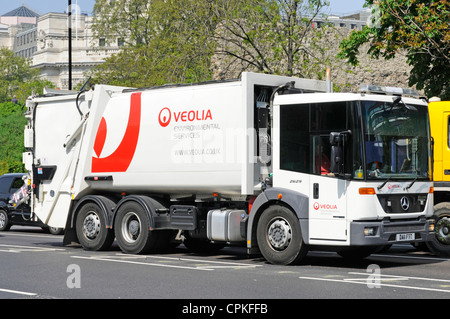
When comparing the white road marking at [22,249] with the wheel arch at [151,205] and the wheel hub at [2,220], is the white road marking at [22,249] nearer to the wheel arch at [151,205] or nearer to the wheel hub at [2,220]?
the wheel arch at [151,205]

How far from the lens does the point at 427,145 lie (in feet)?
48.8

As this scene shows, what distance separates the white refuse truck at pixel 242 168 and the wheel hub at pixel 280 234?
0.7 inches

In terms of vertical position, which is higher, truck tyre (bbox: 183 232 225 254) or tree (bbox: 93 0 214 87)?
tree (bbox: 93 0 214 87)

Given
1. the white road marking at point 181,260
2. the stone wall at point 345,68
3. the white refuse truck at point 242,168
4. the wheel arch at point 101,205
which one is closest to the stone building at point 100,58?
the stone wall at point 345,68

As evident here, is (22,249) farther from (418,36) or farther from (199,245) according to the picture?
(418,36)

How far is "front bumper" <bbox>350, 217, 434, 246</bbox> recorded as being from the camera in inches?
535

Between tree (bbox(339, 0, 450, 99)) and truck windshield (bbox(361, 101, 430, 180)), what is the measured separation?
524cm

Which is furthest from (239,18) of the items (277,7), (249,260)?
(249,260)

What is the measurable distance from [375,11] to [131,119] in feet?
25.0

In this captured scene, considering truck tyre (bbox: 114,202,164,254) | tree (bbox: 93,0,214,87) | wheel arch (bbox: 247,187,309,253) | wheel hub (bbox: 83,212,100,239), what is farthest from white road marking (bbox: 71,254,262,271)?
tree (bbox: 93,0,214,87)

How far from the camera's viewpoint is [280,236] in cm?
1441

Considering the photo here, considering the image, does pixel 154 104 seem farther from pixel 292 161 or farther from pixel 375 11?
pixel 375 11

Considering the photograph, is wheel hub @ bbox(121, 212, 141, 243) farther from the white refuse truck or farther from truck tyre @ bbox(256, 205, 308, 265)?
truck tyre @ bbox(256, 205, 308, 265)

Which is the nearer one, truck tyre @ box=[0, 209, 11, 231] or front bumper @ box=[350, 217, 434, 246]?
front bumper @ box=[350, 217, 434, 246]
